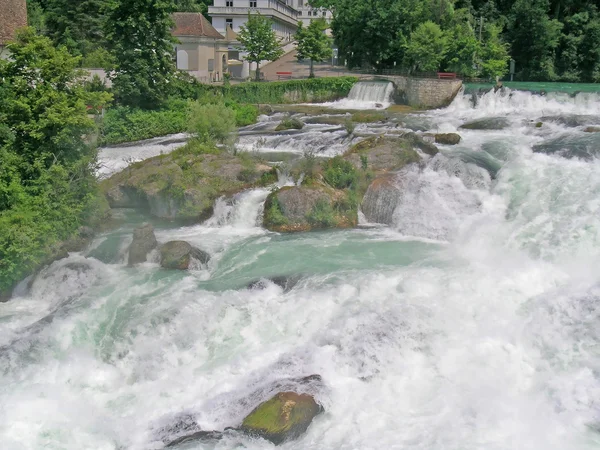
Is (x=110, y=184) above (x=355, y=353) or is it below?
above

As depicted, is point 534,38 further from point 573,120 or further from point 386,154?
point 386,154

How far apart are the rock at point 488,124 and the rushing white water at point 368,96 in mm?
11160

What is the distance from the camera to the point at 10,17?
3300 centimetres

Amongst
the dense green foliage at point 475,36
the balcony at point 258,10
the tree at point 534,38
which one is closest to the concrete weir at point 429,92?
the dense green foliage at point 475,36

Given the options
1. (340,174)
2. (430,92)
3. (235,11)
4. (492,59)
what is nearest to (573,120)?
(430,92)

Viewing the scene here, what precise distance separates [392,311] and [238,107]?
26.4 meters

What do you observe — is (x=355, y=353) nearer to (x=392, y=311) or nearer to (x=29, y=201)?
(x=392, y=311)

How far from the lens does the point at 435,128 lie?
34.2 metres

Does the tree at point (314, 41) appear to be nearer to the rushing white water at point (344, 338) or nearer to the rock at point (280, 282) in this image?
the rushing white water at point (344, 338)

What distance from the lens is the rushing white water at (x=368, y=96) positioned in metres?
45.2

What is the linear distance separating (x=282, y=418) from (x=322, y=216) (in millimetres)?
10552

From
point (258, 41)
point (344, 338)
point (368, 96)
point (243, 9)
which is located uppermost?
point (243, 9)

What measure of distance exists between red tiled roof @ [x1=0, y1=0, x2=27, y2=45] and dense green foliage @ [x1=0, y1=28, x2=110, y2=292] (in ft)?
41.9

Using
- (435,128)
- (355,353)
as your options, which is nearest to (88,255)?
(355,353)
